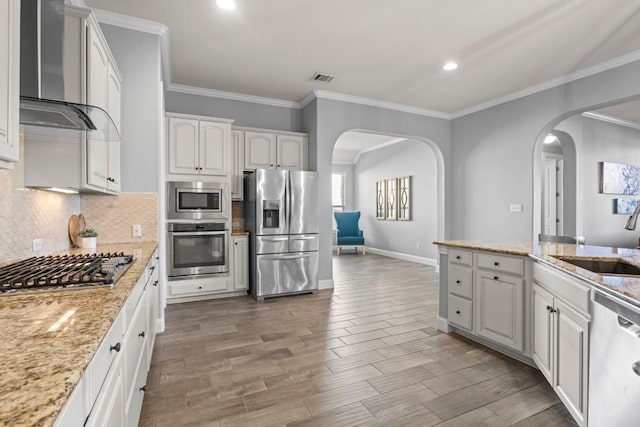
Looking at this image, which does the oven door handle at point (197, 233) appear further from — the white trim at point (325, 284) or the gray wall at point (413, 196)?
the gray wall at point (413, 196)

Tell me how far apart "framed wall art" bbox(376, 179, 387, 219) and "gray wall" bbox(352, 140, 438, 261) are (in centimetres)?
15

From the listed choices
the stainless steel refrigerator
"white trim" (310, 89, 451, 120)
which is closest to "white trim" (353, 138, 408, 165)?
"white trim" (310, 89, 451, 120)

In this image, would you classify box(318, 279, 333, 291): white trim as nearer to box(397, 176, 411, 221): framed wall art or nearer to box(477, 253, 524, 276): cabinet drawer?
box(477, 253, 524, 276): cabinet drawer

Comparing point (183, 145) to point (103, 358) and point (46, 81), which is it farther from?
point (103, 358)

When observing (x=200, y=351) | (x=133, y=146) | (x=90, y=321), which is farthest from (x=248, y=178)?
(x=90, y=321)

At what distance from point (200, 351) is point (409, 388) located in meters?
1.64

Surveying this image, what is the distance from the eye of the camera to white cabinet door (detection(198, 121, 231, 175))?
416 centimetres

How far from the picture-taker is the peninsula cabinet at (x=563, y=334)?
1626mm

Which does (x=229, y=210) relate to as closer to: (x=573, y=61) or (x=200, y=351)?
(x=200, y=351)

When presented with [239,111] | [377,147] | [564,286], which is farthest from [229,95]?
[377,147]

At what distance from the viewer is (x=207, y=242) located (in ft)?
13.5

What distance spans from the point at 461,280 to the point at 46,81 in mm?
3124

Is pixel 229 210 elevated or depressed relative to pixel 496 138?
depressed

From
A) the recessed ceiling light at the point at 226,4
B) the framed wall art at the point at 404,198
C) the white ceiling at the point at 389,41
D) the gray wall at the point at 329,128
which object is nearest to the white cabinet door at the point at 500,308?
the white ceiling at the point at 389,41
